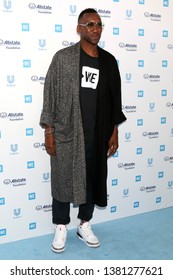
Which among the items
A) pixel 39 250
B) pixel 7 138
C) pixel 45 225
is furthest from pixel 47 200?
pixel 7 138

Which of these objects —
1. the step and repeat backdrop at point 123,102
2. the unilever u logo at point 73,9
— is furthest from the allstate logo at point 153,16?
the unilever u logo at point 73,9

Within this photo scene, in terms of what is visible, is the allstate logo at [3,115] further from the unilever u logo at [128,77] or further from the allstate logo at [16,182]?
the unilever u logo at [128,77]

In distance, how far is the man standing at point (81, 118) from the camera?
208 centimetres

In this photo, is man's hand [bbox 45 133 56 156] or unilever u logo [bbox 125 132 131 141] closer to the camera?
man's hand [bbox 45 133 56 156]

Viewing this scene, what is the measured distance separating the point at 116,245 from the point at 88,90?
3.48ft

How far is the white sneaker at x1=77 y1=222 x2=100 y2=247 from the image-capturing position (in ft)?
7.59

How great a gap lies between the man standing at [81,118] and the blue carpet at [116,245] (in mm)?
84

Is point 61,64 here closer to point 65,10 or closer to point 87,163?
point 65,10

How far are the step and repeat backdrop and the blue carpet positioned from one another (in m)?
0.11

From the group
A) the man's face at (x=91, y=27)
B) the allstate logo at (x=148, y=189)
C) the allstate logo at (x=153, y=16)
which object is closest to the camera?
the man's face at (x=91, y=27)

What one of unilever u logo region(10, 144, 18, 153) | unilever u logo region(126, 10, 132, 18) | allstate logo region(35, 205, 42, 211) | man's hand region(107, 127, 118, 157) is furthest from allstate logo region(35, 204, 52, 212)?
unilever u logo region(126, 10, 132, 18)

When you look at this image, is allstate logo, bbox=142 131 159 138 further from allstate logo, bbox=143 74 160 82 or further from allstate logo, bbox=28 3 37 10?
allstate logo, bbox=28 3 37 10

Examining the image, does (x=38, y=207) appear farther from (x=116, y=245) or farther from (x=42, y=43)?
(x=42, y=43)

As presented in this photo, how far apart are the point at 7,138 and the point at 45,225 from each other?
71 centimetres
